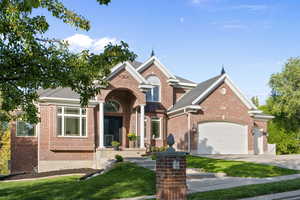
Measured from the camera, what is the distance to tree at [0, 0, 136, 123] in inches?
316

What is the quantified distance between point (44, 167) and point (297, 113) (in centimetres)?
2527

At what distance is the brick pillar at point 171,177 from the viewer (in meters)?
9.51

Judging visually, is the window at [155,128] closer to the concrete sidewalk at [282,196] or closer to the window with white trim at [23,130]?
the window with white trim at [23,130]

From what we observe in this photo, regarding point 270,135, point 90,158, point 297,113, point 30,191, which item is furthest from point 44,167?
point 270,135

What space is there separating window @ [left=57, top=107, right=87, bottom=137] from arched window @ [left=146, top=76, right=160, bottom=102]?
6.32 m

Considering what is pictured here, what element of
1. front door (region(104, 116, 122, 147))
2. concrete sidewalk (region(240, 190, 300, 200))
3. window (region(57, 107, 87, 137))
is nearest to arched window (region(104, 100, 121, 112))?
front door (region(104, 116, 122, 147))

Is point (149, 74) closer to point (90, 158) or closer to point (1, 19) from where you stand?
point (90, 158)

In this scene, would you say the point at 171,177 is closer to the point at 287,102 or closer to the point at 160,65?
the point at 160,65

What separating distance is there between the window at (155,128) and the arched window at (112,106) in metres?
2.84

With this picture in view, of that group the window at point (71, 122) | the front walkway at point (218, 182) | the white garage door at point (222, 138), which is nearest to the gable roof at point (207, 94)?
the white garage door at point (222, 138)

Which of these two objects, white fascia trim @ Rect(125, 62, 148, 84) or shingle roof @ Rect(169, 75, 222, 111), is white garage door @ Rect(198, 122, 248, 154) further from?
white fascia trim @ Rect(125, 62, 148, 84)

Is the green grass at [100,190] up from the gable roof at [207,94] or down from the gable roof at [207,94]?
down

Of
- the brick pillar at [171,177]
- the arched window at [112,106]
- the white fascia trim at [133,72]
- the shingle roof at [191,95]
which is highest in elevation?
the white fascia trim at [133,72]

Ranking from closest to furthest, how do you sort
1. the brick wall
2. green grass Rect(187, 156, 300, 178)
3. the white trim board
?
green grass Rect(187, 156, 300, 178)
the brick wall
the white trim board
